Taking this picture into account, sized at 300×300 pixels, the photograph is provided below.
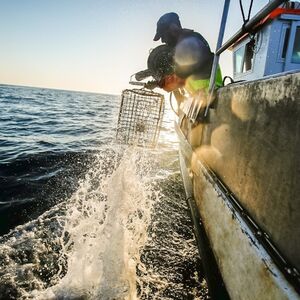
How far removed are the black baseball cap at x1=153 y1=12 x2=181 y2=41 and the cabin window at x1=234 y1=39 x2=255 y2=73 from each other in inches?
87.1

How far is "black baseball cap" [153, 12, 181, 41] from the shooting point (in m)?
4.52

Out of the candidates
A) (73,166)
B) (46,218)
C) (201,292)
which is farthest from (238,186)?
(73,166)

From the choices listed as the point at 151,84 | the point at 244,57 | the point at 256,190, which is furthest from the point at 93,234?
the point at 244,57

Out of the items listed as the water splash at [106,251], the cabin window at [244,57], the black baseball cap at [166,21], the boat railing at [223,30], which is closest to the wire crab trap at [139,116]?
the water splash at [106,251]

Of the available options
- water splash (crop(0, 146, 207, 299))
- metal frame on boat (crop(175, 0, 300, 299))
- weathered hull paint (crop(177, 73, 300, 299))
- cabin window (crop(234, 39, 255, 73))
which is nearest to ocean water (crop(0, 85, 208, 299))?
water splash (crop(0, 146, 207, 299))

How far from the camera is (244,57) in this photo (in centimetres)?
634

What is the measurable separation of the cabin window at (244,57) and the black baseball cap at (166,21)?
221 cm

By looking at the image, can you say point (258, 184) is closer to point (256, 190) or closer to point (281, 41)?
point (256, 190)

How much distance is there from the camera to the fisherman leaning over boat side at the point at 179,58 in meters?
4.27

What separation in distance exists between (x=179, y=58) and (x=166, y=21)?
75 cm

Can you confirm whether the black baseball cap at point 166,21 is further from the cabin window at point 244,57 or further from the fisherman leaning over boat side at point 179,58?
the cabin window at point 244,57

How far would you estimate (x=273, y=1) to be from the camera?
162 centimetres

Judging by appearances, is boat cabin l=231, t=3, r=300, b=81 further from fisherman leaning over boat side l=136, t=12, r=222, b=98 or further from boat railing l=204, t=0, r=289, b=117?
boat railing l=204, t=0, r=289, b=117

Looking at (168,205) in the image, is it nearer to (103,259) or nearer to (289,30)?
(103,259)
